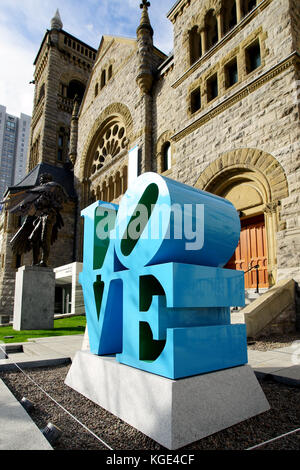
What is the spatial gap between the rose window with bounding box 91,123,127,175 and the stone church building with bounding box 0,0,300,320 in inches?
3.2

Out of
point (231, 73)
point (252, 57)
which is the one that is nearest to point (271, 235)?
point (252, 57)

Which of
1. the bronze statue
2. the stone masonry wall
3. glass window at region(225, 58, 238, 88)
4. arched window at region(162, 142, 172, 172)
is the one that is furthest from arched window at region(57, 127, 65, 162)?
glass window at region(225, 58, 238, 88)

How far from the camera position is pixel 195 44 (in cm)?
1312

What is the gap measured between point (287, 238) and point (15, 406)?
7.49 m

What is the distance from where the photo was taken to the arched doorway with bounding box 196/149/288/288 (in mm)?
8562

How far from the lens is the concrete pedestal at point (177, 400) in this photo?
199 centimetres

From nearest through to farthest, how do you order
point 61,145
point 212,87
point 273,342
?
1. point 273,342
2. point 212,87
3. point 61,145

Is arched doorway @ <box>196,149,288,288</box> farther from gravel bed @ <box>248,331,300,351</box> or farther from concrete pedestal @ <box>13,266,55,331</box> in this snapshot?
concrete pedestal @ <box>13,266,55,331</box>

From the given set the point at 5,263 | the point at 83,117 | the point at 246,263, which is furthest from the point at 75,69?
the point at 246,263

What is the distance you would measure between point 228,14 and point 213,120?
15.4 ft

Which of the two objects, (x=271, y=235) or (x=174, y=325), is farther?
(x=271, y=235)

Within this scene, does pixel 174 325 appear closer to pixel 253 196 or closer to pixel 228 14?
pixel 253 196

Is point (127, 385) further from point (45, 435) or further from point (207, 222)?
point (207, 222)

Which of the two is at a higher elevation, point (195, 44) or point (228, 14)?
point (228, 14)
